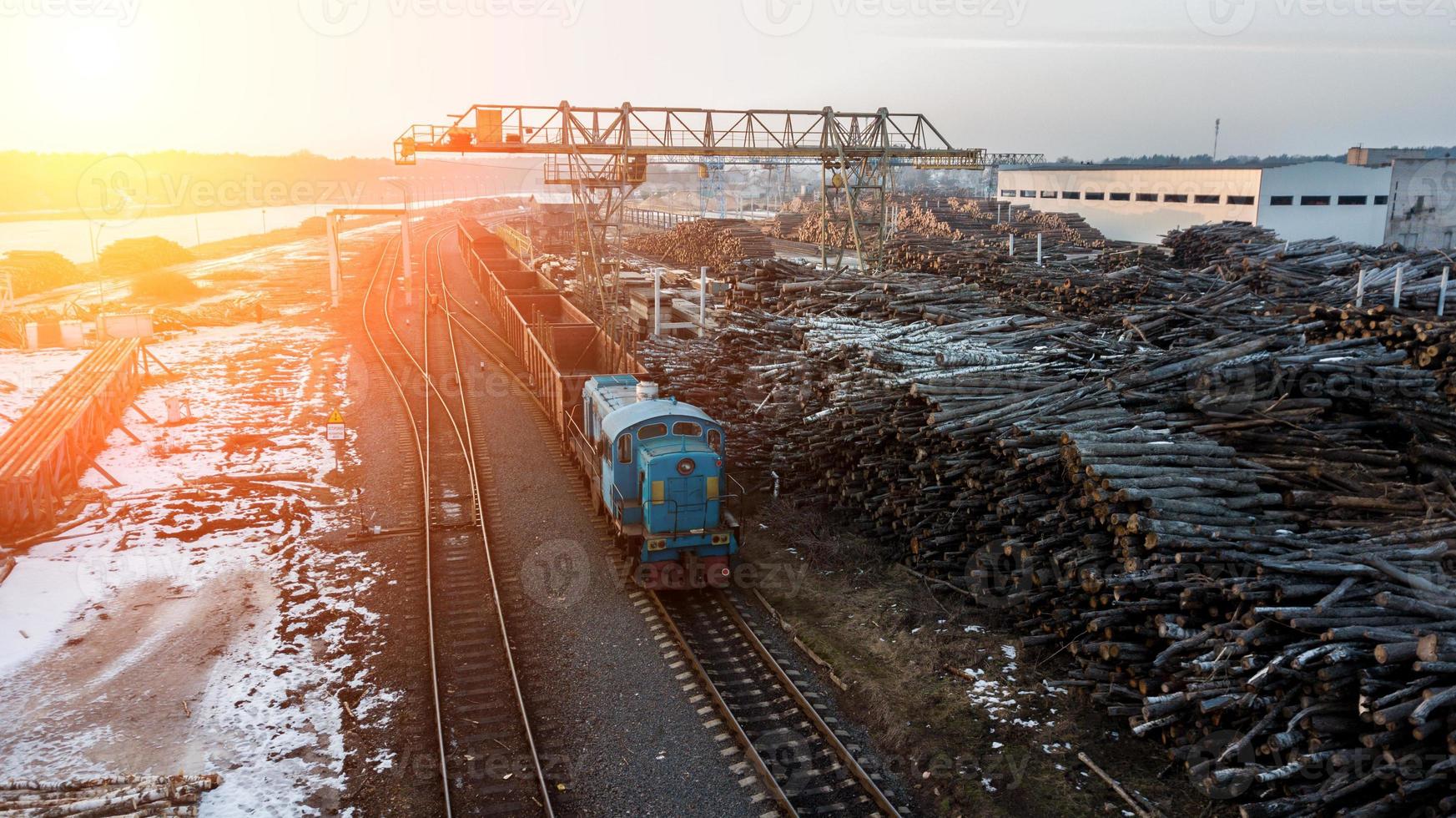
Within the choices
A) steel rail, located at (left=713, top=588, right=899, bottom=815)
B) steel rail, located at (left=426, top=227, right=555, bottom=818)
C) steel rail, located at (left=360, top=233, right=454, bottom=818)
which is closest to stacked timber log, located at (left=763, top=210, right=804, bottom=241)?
steel rail, located at (left=360, top=233, right=454, bottom=818)

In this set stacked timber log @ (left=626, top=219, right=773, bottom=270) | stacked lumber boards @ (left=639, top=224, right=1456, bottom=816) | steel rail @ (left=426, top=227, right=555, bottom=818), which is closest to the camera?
stacked lumber boards @ (left=639, top=224, right=1456, bottom=816)

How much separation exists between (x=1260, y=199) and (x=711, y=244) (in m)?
28.7

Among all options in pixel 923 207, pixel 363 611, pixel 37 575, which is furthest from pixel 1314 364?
pixel 923 207

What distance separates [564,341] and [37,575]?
43.4ft

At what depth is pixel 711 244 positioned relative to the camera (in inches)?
2114

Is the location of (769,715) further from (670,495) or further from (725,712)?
(670,495)

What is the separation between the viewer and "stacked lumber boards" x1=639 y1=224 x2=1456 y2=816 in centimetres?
822

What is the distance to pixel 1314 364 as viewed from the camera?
46.6 ft

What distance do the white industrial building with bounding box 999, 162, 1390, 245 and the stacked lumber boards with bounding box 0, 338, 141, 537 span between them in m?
42.3

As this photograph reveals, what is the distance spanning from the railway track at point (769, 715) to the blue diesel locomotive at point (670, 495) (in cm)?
59

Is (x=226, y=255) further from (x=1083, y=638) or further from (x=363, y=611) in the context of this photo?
(x=1083, y=638)

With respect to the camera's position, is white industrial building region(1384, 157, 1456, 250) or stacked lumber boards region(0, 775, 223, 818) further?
white industrial building region(1384, 157, 1456, 250)

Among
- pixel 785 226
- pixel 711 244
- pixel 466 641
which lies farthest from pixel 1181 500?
pixel 785 226

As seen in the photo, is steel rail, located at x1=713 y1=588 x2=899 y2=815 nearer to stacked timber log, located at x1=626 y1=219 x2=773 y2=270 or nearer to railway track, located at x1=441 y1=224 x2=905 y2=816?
railway track, located at x1=441 y1=224 x2=905 y2=816
